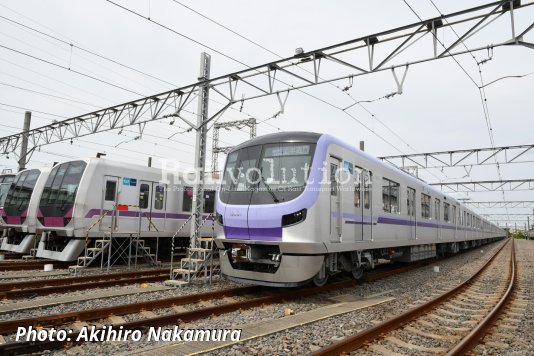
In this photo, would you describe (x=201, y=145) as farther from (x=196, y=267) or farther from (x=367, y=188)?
(x=367, y=188)

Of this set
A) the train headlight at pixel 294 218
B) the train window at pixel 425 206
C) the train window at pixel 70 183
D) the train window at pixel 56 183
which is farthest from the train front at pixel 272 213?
the train window at pixel 425 206

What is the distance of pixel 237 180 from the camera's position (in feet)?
26.6

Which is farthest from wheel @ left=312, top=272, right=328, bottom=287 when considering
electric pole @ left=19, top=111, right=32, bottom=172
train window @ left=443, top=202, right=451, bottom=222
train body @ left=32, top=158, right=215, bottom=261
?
electric pole @ left=19, top=111, right=32, bottom=172

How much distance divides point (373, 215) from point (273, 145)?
329 centimetres

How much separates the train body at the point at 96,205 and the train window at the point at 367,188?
7.39 meters

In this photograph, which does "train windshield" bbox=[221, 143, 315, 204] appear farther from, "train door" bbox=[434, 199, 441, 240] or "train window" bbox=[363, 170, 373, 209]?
"train door" bbox=[434, 199, 441, 240]

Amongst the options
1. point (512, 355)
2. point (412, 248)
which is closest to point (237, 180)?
point (512, 355)

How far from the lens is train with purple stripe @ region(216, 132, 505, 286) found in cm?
704

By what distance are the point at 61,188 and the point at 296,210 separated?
911 centimetres

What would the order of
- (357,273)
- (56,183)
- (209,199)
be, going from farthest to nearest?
(209,199) → (56,183) → (357,273)

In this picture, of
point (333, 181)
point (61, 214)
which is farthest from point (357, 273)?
point (61, 214)

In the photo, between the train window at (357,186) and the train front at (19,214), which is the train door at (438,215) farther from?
the train front at (19,214)

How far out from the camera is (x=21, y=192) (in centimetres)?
1540

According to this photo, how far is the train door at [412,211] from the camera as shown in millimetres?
12383
